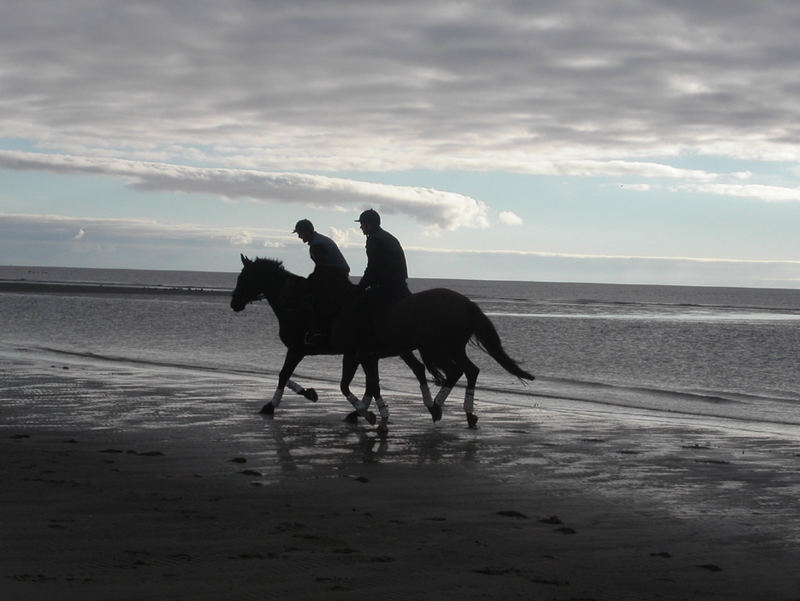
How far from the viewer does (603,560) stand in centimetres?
566

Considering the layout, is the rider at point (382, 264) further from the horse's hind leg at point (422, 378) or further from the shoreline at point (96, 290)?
the shoreline at point (96, 290)

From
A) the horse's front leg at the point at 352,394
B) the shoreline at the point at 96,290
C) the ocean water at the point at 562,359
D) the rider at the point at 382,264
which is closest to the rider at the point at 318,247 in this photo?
the rider at the point at 382,264

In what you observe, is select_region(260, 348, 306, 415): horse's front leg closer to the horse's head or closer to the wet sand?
the wet sand

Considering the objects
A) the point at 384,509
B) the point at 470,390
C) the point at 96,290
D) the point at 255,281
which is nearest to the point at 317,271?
the point at 255,281

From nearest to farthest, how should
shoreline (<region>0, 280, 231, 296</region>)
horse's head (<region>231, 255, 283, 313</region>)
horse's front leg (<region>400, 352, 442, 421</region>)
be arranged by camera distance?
horse's front leg (<region>400, 352, 442, 421</region>) < horse's head (<region>231, 255, 283, 313</region>) < shoreline (<region>0, 280, 231, 296</region>)

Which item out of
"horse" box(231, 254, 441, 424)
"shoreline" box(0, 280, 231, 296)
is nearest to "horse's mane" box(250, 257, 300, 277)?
"horse" box(231, 254, 441, 424)

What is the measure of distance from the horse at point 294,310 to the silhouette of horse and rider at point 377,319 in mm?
13

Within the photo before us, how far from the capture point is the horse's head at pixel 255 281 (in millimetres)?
13262

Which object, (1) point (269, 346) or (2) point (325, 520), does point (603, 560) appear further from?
(1) point (269, 346)

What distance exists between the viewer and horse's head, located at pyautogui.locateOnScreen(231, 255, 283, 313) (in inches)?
522

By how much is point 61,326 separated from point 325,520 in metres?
37.0

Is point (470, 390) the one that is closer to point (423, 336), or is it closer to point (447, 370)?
point (447, 370)

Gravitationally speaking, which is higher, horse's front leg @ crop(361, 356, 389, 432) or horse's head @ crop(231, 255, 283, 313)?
horse's head @ crop(231, 255, 283, 313)

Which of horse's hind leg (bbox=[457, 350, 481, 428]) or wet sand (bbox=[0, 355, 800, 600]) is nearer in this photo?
wet sand (bbox=[0, 355, 800, 600])
